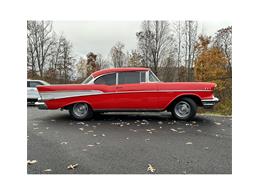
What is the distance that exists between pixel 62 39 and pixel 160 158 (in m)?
10.9

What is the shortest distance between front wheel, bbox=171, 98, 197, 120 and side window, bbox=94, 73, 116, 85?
2.03 metres

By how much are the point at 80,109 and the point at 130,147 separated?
3.01m

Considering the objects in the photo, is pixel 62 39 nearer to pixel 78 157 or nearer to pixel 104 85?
pixel 104 85

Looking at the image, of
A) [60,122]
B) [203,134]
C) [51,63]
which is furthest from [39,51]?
[203,134]

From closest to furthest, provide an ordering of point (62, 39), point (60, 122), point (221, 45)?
point (60, 122) → point (62, 39) → point (221, 45)

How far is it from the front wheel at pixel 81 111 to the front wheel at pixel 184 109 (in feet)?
8.50

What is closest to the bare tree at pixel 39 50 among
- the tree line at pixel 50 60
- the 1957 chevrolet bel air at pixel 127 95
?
the tree line at pixel 50 60

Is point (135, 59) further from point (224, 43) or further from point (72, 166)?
point (72, 166)

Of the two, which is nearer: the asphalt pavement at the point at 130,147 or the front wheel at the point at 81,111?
the asphalt pavement at the point at 130,147

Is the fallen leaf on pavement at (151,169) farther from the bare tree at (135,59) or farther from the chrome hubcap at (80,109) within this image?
the bare tree at (135,59)

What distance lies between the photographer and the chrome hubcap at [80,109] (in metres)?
6.51

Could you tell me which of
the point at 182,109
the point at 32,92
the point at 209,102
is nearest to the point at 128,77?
the point at 182,109

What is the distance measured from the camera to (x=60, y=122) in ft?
20.6

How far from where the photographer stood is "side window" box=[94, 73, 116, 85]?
646 cm
